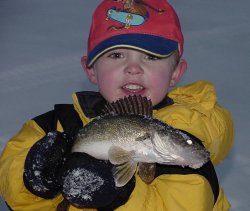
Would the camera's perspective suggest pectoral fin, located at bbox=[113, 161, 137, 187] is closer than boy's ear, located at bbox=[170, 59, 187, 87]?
Yes

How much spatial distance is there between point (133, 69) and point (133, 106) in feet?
1.12

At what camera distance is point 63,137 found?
2.20 m

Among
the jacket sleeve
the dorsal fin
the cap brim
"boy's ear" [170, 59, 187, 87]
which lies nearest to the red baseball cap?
the cap brim

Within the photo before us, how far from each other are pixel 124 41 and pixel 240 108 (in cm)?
188

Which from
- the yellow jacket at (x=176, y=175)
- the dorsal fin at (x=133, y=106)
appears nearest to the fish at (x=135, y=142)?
the dorsal fin at (x=133, y=106)

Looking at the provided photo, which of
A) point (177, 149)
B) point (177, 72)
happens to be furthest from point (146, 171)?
point (177, 72)

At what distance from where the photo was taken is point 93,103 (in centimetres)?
264

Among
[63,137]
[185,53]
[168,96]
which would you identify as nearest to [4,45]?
[185,53]

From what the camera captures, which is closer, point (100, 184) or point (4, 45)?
point (100, 184)

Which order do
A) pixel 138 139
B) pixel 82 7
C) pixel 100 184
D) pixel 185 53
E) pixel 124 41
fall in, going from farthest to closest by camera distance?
pixel 82 7 → pixel 185 53 → pixel 124 41 → pixel 100 184 → pixel 138 139

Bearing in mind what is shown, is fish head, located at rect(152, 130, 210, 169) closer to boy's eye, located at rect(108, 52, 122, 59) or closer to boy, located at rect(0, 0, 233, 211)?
boy, located at rect(0, 0, 233, 211)

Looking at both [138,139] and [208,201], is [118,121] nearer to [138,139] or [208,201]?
[138,139]

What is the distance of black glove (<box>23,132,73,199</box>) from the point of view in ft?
7.11

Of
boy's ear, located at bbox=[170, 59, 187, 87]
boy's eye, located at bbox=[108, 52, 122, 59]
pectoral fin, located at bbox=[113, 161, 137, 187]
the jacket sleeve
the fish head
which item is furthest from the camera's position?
boy's ear, located at bbox=[170, 59, 187, 87]
